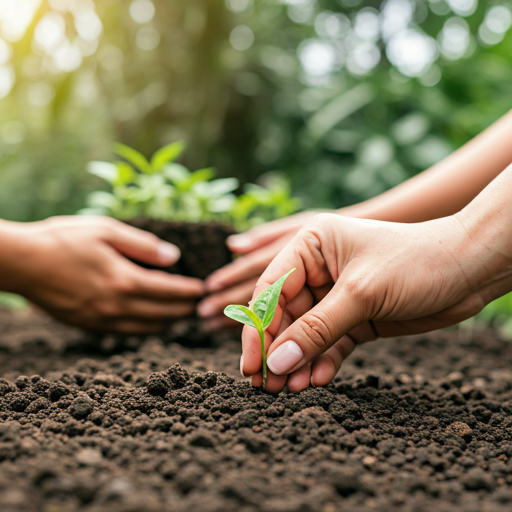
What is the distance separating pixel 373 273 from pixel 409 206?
2.67 feet

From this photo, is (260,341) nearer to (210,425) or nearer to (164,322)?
(210,425)

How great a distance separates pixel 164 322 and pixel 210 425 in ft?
3.72

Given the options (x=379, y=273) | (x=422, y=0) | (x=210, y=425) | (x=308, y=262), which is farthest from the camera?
(x=422, y=0)

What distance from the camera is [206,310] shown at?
6.16ft

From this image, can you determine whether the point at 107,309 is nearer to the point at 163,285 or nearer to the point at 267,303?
the point at 163,285

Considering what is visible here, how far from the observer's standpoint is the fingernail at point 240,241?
6.03 feet

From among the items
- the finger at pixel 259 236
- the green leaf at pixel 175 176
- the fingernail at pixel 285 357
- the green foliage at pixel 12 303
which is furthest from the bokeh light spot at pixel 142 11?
the fingernail at pixel 285 357

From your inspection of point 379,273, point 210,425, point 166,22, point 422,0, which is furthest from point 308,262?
point 422,0

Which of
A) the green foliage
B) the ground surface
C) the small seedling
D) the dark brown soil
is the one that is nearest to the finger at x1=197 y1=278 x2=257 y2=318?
the dark brown soil

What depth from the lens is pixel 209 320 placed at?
6.31 feet

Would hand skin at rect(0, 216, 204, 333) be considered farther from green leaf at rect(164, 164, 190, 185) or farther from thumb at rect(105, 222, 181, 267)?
green leaf at rect(164, 164, 190, 185)

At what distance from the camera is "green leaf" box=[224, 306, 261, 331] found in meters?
0.95

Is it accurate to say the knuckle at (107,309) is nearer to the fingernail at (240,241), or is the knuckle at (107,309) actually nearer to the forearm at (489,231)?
the fingernail at (240,241)

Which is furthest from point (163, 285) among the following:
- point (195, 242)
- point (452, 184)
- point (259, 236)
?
point (452, 184)
